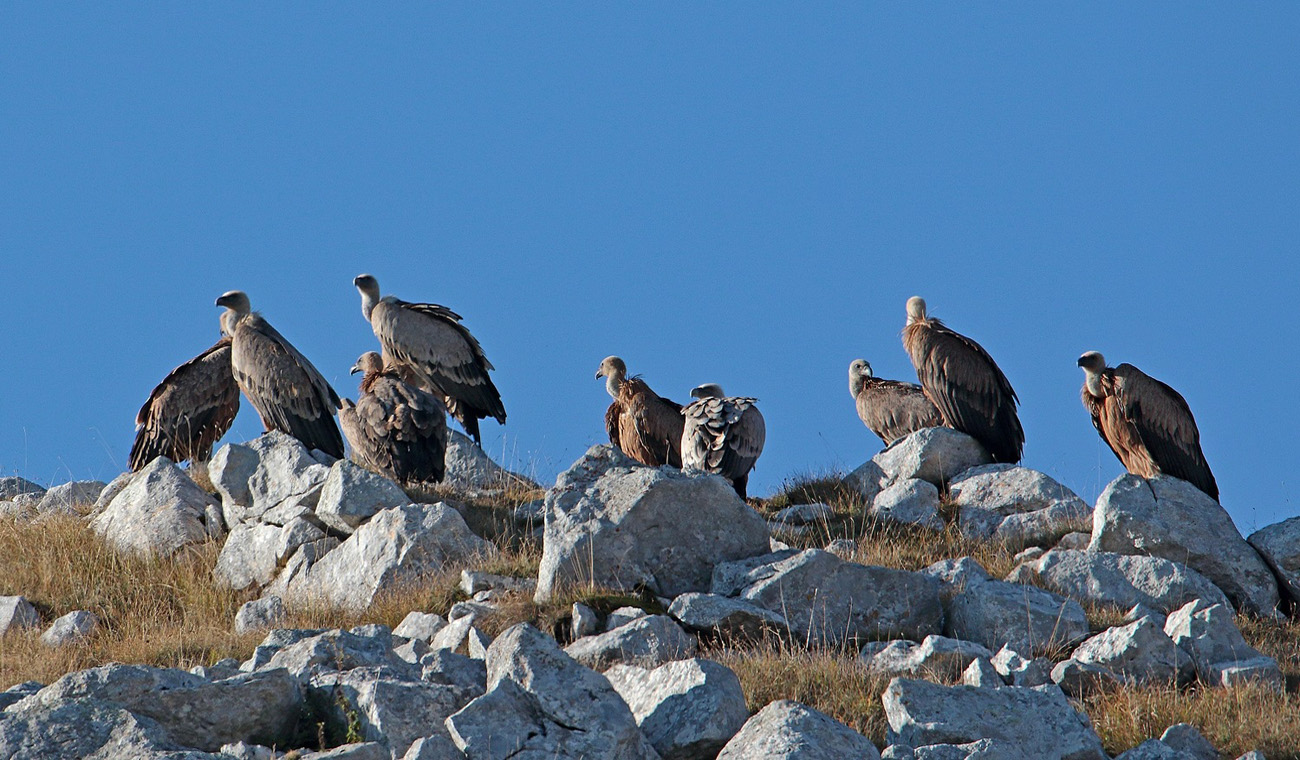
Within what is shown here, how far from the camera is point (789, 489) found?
13.1 m

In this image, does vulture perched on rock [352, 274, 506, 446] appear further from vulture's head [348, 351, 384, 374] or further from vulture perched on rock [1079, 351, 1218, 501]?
vulture perched on rock [1079, 351, 1218, 501]

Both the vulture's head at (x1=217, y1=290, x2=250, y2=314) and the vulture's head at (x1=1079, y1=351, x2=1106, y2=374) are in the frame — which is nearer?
the vulture's head at (x1=1079, y1=351, x2=1106, y2=374)

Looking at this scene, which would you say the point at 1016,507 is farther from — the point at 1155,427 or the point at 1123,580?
the point at 1123,580

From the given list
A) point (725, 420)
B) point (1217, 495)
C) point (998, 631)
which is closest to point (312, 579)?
point (725, 420)

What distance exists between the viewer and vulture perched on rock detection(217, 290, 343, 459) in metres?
14.2

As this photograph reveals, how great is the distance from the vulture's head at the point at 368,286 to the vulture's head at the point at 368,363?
2.03 meters

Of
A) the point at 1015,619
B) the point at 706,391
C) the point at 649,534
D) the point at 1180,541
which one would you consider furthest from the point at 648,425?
the point at 1015,619

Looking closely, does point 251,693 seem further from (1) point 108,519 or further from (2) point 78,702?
(1) point 108,519

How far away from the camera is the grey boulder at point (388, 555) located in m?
9.94

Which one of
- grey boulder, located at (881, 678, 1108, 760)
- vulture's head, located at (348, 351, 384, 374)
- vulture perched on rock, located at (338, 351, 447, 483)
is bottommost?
grey boulder, located at (881, 678, 1108, 760)

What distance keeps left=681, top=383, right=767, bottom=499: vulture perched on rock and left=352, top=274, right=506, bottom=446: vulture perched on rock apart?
14.2 feet

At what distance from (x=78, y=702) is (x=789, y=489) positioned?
806 cm

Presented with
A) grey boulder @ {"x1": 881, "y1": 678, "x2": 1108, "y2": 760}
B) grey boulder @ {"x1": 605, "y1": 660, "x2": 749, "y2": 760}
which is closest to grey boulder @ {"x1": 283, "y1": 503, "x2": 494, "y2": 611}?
grey boulder @ {"x1": 605, "y1": 660, "x2": 749, "y2": 760}

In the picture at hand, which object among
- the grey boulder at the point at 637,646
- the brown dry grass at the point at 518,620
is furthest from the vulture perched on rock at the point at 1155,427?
the grey boulder at the point at 637,646
